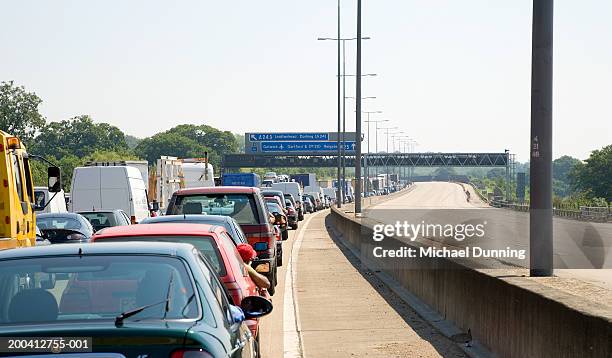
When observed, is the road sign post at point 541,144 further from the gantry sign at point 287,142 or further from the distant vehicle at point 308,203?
the gantry sign at point 287,142

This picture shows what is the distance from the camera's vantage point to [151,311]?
6359 mm

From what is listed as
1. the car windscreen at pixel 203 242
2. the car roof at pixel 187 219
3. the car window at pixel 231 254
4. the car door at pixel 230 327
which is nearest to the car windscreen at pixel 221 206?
the car roof at pixel 187 219

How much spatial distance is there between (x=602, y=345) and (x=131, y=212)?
87.6 feet

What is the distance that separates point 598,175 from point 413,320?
109350mm

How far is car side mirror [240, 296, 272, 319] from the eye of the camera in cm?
805

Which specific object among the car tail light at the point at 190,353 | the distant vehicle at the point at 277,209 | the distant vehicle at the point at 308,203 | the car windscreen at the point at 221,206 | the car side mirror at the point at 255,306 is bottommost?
the distant vehicle at the point at 308,203

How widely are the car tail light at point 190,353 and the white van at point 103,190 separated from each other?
92.5 feet

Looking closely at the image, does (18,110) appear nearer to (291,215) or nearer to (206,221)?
(291,215)

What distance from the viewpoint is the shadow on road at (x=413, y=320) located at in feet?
45.9

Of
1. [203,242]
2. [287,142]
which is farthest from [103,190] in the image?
[287,142]

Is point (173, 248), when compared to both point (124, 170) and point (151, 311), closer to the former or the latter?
point (151, 311)

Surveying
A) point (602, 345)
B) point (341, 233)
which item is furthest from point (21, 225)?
point (341, 233)

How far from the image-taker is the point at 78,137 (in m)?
187

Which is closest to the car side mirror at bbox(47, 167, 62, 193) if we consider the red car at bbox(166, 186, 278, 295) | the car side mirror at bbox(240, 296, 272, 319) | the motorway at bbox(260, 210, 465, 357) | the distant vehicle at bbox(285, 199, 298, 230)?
the red car at bbox(166, 186, 278, 295)
